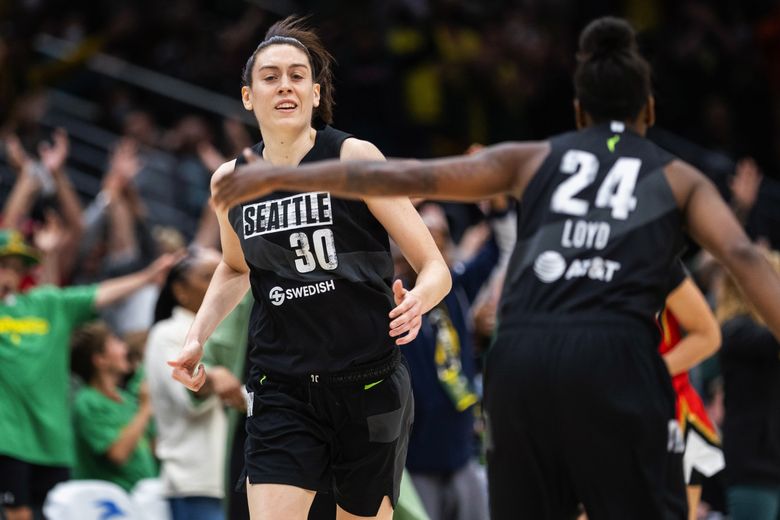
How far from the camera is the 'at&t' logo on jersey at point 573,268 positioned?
3.98 meters

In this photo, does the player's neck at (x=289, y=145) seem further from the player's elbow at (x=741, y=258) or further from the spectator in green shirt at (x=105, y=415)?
the spectator in green shirt at (x=105, y=415)

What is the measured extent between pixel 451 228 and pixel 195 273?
196 inches

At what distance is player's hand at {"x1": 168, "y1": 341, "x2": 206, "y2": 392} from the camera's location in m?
4.98

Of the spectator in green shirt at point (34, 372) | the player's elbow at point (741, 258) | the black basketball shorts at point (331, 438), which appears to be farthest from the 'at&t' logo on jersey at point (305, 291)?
the spectator in green shirt at point (34, 372)

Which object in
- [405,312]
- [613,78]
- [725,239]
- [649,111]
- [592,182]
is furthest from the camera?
[405,312]

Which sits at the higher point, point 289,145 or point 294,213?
point 289,145

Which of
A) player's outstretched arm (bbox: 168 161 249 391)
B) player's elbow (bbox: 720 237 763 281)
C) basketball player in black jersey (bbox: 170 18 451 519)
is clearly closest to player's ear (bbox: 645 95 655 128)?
player's elbow (bbox: 720 237 763 281)

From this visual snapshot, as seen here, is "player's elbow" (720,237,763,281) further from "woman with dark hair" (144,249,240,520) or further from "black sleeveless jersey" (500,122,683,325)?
"woman with dark hair" (144,249,240,520)

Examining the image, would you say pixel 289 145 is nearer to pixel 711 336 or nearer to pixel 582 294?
pixel 582 294

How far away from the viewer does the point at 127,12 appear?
1505 centimetres

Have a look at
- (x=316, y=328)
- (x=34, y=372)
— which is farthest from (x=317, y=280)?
(x=34, y=372)

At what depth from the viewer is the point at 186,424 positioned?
25.2 ft

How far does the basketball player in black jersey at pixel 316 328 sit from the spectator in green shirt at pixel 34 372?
321 centimetres

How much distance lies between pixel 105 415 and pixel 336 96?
6.28 meters
